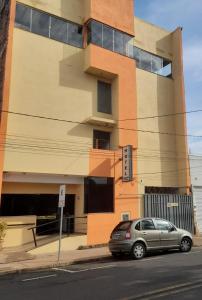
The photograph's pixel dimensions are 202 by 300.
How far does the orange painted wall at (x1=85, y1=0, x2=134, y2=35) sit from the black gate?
11.1 meters

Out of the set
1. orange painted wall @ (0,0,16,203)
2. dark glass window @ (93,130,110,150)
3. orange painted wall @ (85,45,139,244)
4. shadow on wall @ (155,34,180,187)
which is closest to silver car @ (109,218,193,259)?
orange painted wall @ (85,45,139,244)

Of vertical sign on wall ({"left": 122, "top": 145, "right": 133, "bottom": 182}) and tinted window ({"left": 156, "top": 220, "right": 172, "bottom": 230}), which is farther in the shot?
vertical sign on wall ({"left": 122, "top": 145, "right": 133, "bottom": 182})

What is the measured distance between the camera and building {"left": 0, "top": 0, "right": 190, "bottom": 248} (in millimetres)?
17906

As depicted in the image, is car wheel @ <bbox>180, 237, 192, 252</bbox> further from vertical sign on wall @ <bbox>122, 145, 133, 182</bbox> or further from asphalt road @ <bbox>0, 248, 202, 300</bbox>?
vertical sign on wall @ <bbox>122, 145, 133, 182</bbox>

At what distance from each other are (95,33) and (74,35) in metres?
1.30

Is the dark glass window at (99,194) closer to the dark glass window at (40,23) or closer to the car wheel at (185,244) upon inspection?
the car wheel at (185,244)

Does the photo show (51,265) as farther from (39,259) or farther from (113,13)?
(113,13)

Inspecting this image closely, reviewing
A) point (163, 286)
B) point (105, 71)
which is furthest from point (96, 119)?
point (163, 286)

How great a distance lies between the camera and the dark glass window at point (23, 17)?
1881 centimetres

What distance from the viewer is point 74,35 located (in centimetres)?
2095

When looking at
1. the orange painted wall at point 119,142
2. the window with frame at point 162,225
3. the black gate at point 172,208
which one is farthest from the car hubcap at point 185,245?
the black gate at point 172,208

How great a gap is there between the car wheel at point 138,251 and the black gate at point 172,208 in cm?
696

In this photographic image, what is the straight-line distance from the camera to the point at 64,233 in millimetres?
19000

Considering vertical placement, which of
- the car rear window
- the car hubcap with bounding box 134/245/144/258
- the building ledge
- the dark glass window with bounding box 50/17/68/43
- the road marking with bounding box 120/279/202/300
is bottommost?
the road marking with bounding box 120/279/202/300
